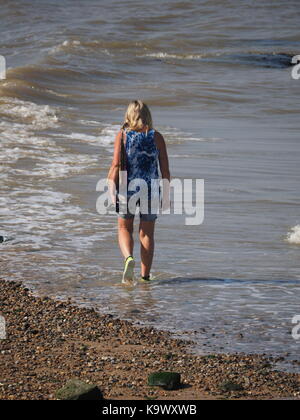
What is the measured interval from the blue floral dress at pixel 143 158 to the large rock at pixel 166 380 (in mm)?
2447

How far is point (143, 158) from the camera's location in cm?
726

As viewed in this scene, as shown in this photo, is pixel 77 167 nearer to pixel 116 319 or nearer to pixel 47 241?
pixel 47 241

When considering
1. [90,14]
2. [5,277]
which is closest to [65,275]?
[5,277]

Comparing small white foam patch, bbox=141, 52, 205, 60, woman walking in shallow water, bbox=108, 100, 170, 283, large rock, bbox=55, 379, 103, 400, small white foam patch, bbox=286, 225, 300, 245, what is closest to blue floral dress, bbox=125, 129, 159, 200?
woman walking in shallow water, bbox=108, 100, 170, 283

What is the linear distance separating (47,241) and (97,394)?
4163 millimetres

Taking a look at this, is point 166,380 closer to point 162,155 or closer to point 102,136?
point 162,155

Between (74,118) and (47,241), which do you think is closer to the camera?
(47,241)

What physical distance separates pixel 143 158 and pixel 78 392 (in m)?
3.00

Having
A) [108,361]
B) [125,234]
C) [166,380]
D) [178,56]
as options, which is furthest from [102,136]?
[178,56]

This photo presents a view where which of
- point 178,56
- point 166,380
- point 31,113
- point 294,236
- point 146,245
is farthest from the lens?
point 178,56

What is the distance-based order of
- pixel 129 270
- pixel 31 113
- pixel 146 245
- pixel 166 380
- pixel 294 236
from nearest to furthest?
pixel 166 380 < pixel 129 270 < pixel 146 245 < pixel 294 236 < pixel 31 113

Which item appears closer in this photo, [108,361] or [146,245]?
[108,361]

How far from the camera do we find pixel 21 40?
106 ft

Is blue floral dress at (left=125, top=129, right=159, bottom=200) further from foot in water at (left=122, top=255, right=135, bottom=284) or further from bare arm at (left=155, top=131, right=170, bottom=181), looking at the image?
foot in water at (left=122, top=255, right=135, bottom=284)
